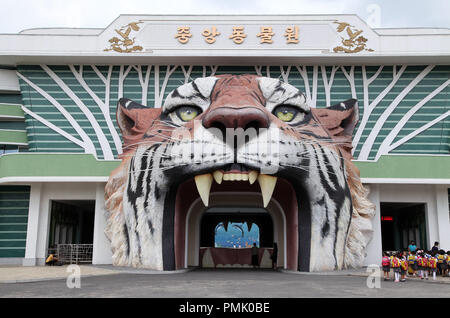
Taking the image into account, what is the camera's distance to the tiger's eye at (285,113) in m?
10.5

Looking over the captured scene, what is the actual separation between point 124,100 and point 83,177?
3464 mm

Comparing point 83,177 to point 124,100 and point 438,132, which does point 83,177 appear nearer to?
point 124,100

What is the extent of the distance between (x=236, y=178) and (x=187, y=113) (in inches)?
90.7

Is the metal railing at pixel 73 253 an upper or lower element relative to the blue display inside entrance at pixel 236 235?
lower

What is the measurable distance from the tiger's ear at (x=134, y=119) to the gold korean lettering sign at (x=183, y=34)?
18.4 ft

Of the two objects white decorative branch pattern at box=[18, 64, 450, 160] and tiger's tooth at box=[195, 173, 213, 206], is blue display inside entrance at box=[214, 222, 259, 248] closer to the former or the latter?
white decorative branch pattern at box=[18, 64, 450, 160]

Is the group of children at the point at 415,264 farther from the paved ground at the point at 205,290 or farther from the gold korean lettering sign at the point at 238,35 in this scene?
the gold korean lettering sign at the point at 238,35

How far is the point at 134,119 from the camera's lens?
1159 cm

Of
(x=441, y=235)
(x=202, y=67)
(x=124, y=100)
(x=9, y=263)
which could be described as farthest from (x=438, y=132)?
(x=9, y=263)

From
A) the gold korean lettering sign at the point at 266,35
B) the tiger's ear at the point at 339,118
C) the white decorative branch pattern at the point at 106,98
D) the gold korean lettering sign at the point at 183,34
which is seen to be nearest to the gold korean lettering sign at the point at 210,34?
the gold korean lettering sign at the point at 183,34

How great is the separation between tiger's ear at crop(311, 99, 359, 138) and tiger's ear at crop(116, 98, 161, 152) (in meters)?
4.45

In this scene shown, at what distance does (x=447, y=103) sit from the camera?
641 inches

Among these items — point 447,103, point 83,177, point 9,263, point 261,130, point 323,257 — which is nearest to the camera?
point 261,130

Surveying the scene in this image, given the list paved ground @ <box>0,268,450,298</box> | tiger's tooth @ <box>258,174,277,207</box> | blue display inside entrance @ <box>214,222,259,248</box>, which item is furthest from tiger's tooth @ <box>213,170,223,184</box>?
blue display inside entrance @ <box>214,222,259,248</box>
